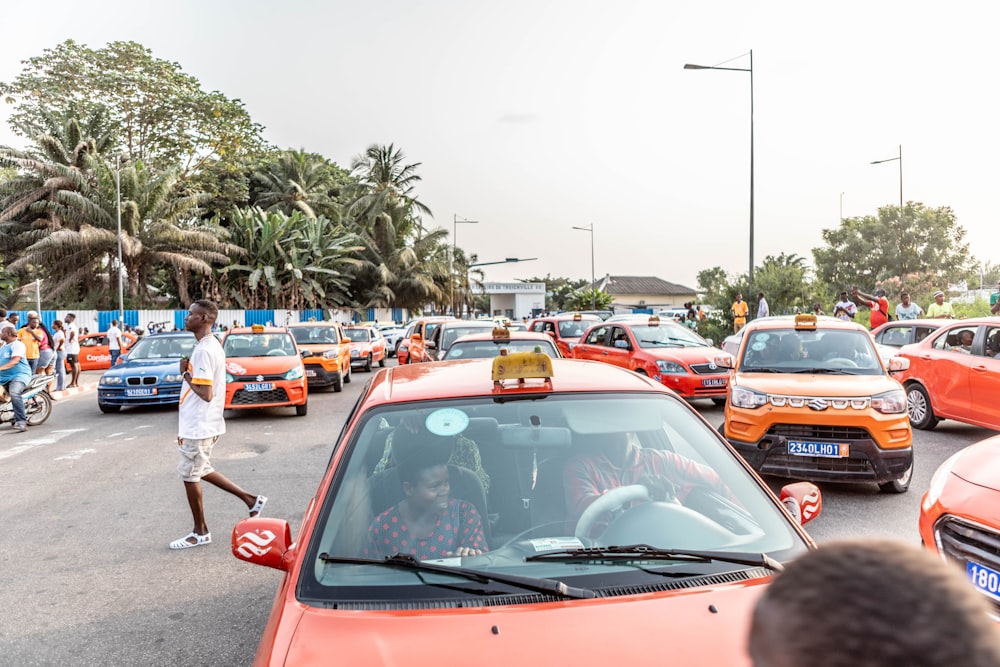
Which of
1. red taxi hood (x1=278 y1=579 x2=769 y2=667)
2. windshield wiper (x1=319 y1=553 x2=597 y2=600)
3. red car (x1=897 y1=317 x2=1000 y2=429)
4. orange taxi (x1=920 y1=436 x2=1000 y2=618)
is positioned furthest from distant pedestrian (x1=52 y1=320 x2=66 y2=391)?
orange taxi (x1=920 y1=436 x2=1000 y2=618)

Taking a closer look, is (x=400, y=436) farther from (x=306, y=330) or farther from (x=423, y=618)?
(x=306, y=330)

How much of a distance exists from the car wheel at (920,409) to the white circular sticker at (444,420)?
9.07m

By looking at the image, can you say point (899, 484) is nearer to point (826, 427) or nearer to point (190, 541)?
point (826, 427)

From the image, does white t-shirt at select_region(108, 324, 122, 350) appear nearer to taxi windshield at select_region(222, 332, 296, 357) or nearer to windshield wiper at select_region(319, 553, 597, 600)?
taxi windshield at select_region(222, 332, 296, 357)

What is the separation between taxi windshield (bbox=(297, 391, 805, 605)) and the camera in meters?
2.27

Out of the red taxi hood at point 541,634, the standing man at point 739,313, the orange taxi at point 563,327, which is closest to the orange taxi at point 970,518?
the red taxi hood at point 541,634

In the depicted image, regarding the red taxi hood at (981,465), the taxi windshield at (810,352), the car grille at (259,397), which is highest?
the taxi windshield at (810,352)

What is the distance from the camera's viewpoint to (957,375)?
9102mm

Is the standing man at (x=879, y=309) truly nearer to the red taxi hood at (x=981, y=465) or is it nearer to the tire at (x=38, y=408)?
the red taxi hood at (x=981, y=465)

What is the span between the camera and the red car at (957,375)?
339 inches

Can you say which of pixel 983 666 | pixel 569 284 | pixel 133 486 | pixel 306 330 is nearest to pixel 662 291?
pixel 569 284

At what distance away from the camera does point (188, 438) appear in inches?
225

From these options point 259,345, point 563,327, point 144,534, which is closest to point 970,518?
point 144,534

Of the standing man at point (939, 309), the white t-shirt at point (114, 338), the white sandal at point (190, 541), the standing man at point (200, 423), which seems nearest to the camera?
the white sandal at point (190, 541)
